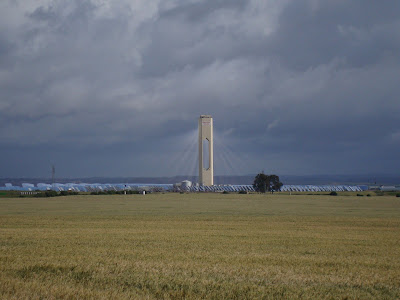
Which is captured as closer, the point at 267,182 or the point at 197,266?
the point at 197,266

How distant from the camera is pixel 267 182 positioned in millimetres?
106312

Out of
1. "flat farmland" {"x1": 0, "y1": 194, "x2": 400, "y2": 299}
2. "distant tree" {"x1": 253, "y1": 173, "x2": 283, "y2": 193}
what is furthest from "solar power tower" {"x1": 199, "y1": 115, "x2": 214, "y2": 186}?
"flat farmland" {"x1": 0, "y1": 194, "x2": 400, "y2": 299}

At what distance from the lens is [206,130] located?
390ft

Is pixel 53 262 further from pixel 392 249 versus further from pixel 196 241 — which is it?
pixel 392 249

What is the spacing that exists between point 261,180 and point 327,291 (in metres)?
98.1

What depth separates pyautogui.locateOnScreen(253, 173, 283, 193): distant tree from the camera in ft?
349

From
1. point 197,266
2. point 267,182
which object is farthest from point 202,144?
point 197,266

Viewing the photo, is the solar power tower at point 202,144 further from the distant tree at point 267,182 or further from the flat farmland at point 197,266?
the flat farmland at point 197,266

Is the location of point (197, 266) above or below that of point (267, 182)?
below

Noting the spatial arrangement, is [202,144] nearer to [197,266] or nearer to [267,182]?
[267,182]

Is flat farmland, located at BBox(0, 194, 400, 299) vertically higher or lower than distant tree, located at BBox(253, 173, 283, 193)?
lower

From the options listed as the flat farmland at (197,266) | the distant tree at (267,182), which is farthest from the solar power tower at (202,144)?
the flat farmland at (197,266)

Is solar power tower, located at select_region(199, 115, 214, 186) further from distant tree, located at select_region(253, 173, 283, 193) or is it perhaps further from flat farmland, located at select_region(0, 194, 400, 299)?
flat farmland, located at select_region(0, 194, 400, 299)

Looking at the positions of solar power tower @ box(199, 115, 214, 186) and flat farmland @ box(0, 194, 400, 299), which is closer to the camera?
flat farmland @ box(0, 194, 400, 299)
